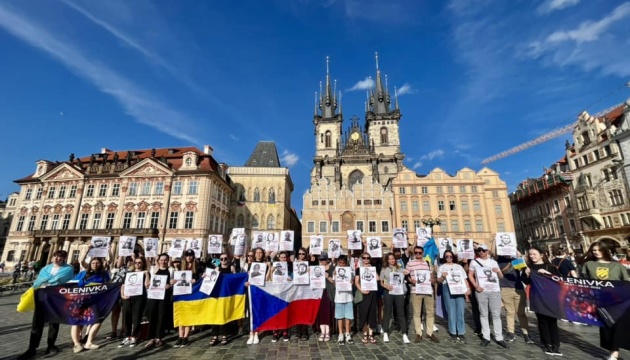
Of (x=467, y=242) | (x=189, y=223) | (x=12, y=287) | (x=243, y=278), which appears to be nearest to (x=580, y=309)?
(x=467, y=242)

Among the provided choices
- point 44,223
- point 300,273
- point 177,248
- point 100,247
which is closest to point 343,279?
point 300,273

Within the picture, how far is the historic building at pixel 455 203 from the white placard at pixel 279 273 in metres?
33.8

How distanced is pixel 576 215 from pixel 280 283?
44.7m

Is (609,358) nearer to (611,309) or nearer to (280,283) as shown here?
(611,309)

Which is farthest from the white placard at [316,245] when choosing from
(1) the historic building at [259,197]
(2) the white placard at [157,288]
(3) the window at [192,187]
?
(1) the historic building at [259,197]

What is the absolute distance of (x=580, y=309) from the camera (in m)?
5.75

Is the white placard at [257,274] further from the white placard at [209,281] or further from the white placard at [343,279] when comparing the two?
the white placard at [343,279]

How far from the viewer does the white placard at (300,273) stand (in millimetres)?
6934

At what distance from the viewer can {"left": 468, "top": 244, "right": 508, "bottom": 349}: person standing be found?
6232 mm

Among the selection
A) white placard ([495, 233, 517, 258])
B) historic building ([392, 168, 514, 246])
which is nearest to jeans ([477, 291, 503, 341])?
white placard ([495, 233, 517, 258])

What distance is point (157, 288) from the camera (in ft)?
21.0

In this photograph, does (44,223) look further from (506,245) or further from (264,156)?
(506,245)

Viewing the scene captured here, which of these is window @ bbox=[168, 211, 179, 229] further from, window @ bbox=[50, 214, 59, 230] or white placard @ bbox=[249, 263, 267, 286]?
white placard @ bbox=[249, 263, 267, 286]

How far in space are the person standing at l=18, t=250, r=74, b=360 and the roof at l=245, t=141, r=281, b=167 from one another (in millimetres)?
35849
